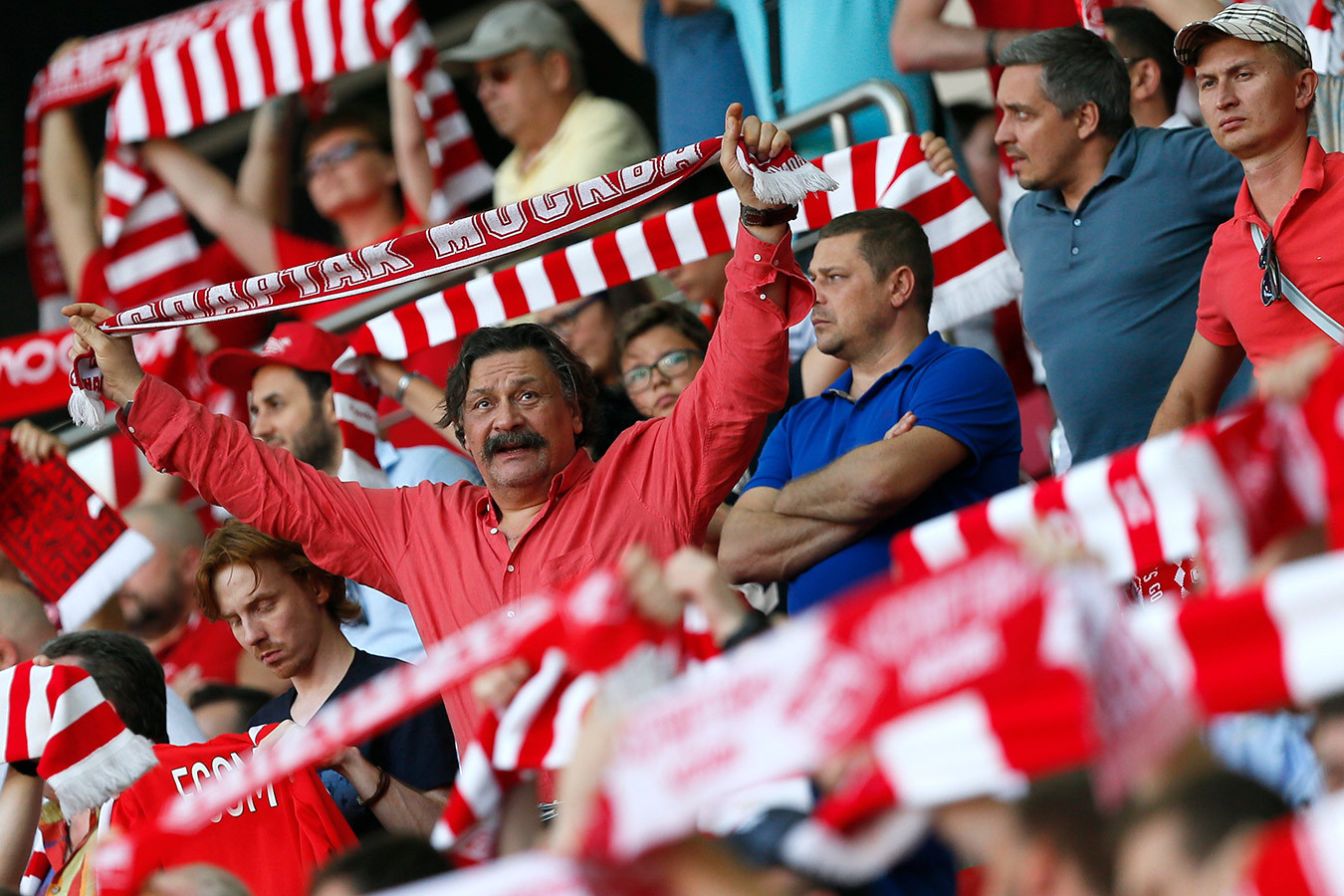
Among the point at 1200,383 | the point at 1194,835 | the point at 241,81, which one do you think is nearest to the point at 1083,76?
the point at 1200,383

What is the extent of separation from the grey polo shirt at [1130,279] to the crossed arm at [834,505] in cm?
63

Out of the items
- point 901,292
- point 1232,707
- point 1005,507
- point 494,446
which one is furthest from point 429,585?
point 1232,707

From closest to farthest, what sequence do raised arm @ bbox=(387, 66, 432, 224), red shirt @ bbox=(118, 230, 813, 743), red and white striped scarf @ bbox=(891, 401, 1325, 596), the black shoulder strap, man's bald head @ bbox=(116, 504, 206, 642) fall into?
red and white striped scarf @ bbox=(891, 401, 1325, 596) < red shirt @ bbox=(118, 230, 813, 743) < man's bald head @ bbox=(116, 504, 206, 642) < the black shoulder strap < raised arm @ bbox=(387, 66, 432, 224)

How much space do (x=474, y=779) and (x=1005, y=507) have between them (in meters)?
0.84

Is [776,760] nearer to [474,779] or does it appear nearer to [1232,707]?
[1232,707]

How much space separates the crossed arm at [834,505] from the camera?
367 centimetres

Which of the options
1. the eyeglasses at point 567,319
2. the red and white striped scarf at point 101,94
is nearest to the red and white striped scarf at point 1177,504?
the eyeglasses at point 567,319

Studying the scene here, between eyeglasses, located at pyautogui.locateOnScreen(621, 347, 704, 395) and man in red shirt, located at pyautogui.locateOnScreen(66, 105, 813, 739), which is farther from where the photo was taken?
eyeglasses, located at pyautogui.locateOnScreen(621, 347, 704, 395)

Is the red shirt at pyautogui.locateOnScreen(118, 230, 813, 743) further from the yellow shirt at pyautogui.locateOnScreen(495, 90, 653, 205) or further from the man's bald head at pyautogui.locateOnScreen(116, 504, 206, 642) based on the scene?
the yellow shirt at pyautogui.locateOnScreen(495, 90, 653, 205)

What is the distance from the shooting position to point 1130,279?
419cm

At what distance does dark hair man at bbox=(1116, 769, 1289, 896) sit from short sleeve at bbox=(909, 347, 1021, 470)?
199 cm

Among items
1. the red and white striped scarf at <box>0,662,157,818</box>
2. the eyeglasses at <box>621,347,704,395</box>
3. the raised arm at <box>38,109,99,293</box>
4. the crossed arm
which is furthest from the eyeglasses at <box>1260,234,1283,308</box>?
the raised arm at <box>38,109,99,293</box>

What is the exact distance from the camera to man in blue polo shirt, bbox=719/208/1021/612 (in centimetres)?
371

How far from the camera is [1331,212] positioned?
3.58 m
